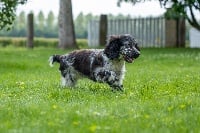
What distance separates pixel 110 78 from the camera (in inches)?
496

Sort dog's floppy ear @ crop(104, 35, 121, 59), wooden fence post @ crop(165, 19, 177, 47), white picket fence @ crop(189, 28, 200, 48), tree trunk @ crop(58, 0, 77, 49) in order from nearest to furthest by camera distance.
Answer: dog's floppy ear @ crop(104, 35, 121, 59), tree trunk @ crop(58, 0, 77, 49), wooden fence post @ crop(165, 19, 177, 47), white picket fence @ crop(189, 28, 200, 48)

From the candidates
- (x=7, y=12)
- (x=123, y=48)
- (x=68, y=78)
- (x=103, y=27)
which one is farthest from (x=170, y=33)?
(x=123, y=48)

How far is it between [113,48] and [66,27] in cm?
2492

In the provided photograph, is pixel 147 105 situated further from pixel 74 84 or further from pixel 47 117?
pixel 74 84

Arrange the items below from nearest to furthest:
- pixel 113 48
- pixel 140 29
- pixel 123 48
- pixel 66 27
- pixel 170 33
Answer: pixel 123 48 < pixel 113 48 < pixel 66 27 < pixel 170 33 < pixel 140 29

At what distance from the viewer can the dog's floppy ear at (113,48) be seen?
499 inches

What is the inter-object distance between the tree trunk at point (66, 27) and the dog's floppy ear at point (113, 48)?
24.3 metres

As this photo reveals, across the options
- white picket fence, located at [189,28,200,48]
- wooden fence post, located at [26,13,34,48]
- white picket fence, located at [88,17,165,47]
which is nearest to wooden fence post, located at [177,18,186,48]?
white picket fence, located at [88,17,165,47]

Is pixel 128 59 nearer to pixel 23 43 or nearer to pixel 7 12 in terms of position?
pixel 7 12

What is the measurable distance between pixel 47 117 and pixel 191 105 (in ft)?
8.32

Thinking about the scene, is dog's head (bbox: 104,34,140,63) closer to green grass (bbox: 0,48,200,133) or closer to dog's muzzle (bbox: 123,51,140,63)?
dog's muzzle (bbox: 123,51,140,63)

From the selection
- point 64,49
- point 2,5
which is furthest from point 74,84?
point 64,49

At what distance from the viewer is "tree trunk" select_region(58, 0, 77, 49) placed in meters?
36.9

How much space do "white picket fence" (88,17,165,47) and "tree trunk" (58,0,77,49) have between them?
7221 millimetres
